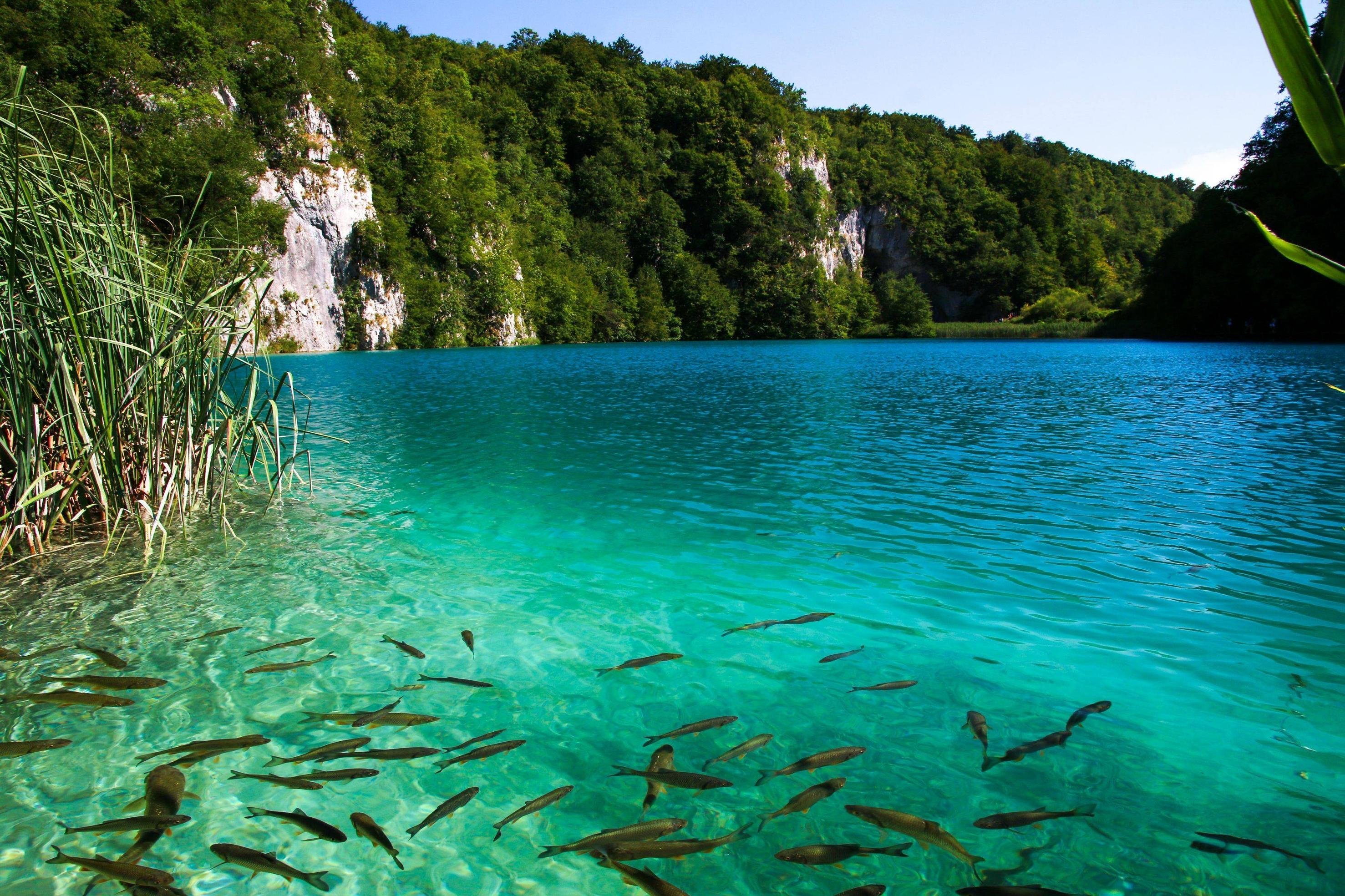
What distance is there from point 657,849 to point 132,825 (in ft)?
6.61

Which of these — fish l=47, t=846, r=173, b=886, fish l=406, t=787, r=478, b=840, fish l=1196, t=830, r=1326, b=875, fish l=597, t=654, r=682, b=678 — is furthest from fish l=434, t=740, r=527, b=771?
fish l=1196, t=830, r=1326, b=875

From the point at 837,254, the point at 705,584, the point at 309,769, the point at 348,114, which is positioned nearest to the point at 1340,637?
the point at 705,584

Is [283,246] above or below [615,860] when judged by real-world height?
above

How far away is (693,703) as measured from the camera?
4.14 meters

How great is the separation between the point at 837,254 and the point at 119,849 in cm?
9531

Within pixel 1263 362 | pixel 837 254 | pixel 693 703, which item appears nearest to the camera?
pixel 693 703

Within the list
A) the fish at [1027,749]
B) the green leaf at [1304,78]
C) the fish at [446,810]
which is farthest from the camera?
the fish at [1027,749]

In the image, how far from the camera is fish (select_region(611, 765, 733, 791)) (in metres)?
3.06

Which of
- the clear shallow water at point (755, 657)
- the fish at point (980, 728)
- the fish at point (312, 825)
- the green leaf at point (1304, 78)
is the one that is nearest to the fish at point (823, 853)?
the clear shallow water at point (755, 657)

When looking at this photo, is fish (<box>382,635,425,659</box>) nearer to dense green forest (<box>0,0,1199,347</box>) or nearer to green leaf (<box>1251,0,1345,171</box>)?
green leaf (<box>1251,0,1345,171</box>)

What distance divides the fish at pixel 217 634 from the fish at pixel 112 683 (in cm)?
62

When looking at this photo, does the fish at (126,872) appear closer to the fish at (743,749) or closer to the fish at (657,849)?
the fish at (657,849)

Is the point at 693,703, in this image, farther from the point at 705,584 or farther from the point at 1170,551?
the point at 1170,551

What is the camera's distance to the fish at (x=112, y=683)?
159 inches
